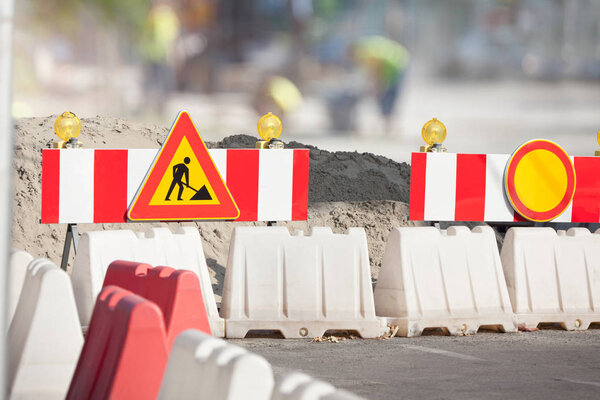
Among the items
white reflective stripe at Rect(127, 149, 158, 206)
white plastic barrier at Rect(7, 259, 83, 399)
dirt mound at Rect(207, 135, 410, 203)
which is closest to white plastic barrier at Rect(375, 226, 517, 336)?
white reflective stripe at Rect(127, 149, 158, 206)

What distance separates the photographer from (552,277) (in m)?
7.97

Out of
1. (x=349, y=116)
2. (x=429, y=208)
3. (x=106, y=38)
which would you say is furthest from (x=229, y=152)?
(x=349, y=116)

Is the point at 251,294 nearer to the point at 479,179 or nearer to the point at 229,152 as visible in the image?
the point at 229,152

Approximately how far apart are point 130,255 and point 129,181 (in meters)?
0.98

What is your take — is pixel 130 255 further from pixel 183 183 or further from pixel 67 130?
pixel 67 130

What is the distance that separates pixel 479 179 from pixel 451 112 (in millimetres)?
19845

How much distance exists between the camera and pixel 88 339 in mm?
4812

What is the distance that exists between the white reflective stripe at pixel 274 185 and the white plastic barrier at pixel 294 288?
82 cm

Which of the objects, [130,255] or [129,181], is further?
[129,181]

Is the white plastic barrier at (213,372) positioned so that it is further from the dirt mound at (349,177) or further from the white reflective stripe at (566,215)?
the dirt mound at (349,177)

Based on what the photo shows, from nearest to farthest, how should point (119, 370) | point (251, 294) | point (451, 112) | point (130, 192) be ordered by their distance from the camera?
point (119, 370), point (251, 294), point (130, 192), point (451, 112)

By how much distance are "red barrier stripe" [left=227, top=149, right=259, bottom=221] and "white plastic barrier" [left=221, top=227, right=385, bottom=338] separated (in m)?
0.80

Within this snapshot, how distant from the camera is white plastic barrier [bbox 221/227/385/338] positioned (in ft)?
24.1

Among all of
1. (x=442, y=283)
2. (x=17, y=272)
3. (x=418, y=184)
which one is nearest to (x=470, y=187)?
(x=418, y=184)
